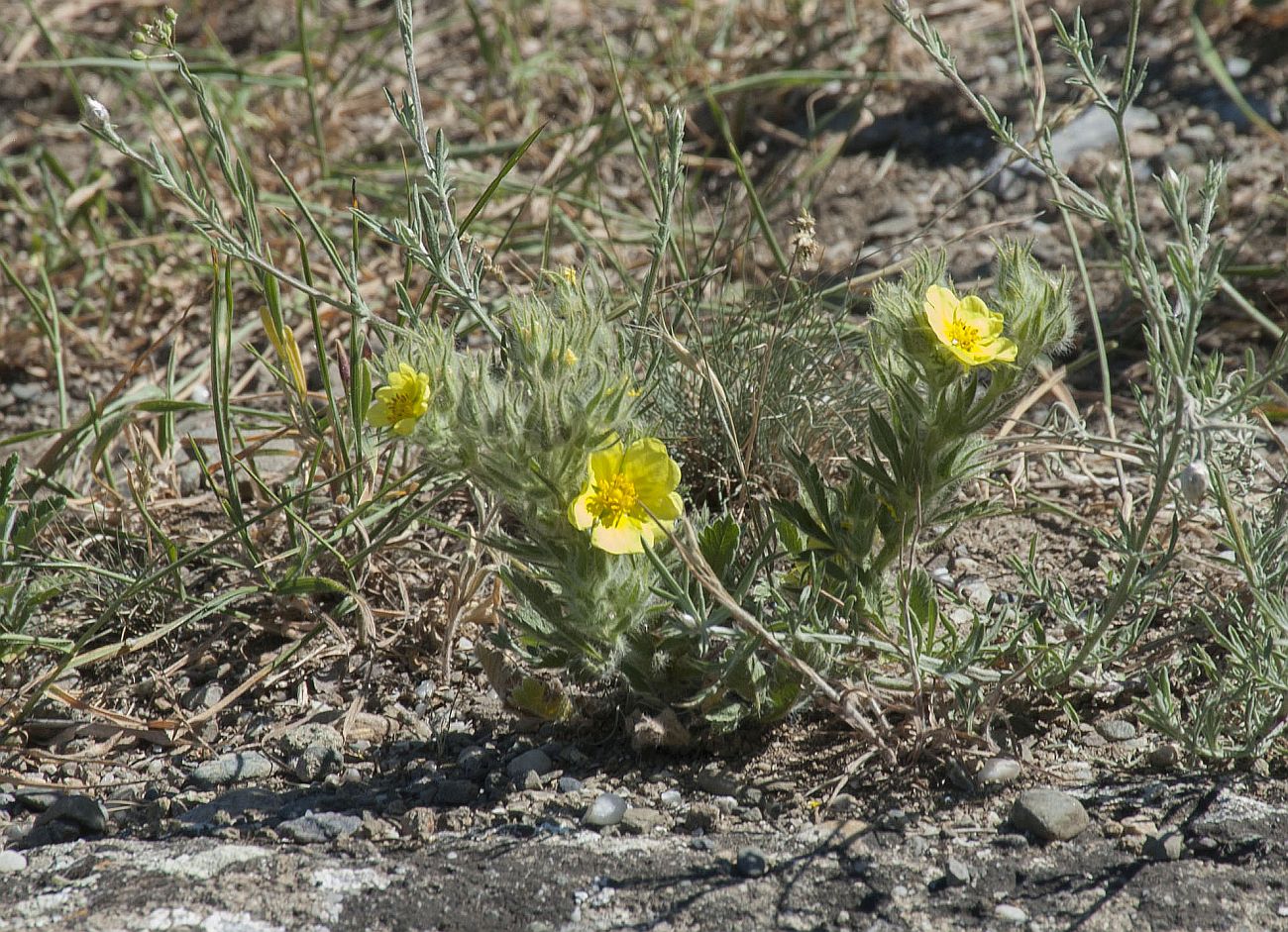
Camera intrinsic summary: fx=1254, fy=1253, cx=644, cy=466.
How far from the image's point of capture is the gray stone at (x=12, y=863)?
179cm

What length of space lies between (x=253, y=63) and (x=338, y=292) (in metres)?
1.50

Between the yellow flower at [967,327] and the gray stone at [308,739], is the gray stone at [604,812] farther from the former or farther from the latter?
the yellow flower at [967,327]

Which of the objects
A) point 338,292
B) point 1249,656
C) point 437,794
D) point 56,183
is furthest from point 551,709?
point 56,183

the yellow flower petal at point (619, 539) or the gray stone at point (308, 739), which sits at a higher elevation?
the yellow flower petal at point (619, 539)

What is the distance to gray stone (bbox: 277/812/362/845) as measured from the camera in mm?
1866

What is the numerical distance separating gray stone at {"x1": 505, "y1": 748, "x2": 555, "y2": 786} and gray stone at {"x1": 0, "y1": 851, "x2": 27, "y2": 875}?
72 cm

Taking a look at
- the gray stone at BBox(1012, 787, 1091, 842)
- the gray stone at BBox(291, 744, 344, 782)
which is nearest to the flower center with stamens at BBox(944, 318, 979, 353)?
the gray stone at BBox(1012, 787, 1091, 842)

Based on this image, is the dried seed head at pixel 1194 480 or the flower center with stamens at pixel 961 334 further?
the flower center with stamens at pixel 961 334

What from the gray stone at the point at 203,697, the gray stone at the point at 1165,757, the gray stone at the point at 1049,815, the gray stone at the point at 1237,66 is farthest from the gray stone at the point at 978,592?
the gray stone at the point at 1237,66

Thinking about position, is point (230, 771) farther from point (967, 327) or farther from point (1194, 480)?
point (1194, 480)

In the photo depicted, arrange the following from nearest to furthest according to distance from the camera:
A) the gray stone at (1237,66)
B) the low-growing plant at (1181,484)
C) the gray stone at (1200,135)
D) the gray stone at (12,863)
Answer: the low-growing plant at (1181,484) < the gray stone at (12,863) < the gray stone at (1200,135) < the gray stone at (1237,66)

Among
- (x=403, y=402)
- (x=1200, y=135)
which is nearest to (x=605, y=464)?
(x=403, y=402)

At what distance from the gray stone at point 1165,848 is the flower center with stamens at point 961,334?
0.72 m

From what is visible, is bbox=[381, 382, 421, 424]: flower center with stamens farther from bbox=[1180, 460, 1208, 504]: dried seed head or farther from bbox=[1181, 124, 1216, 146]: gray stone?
bbox=[1181, 124, 1216, 146]: gray stone
